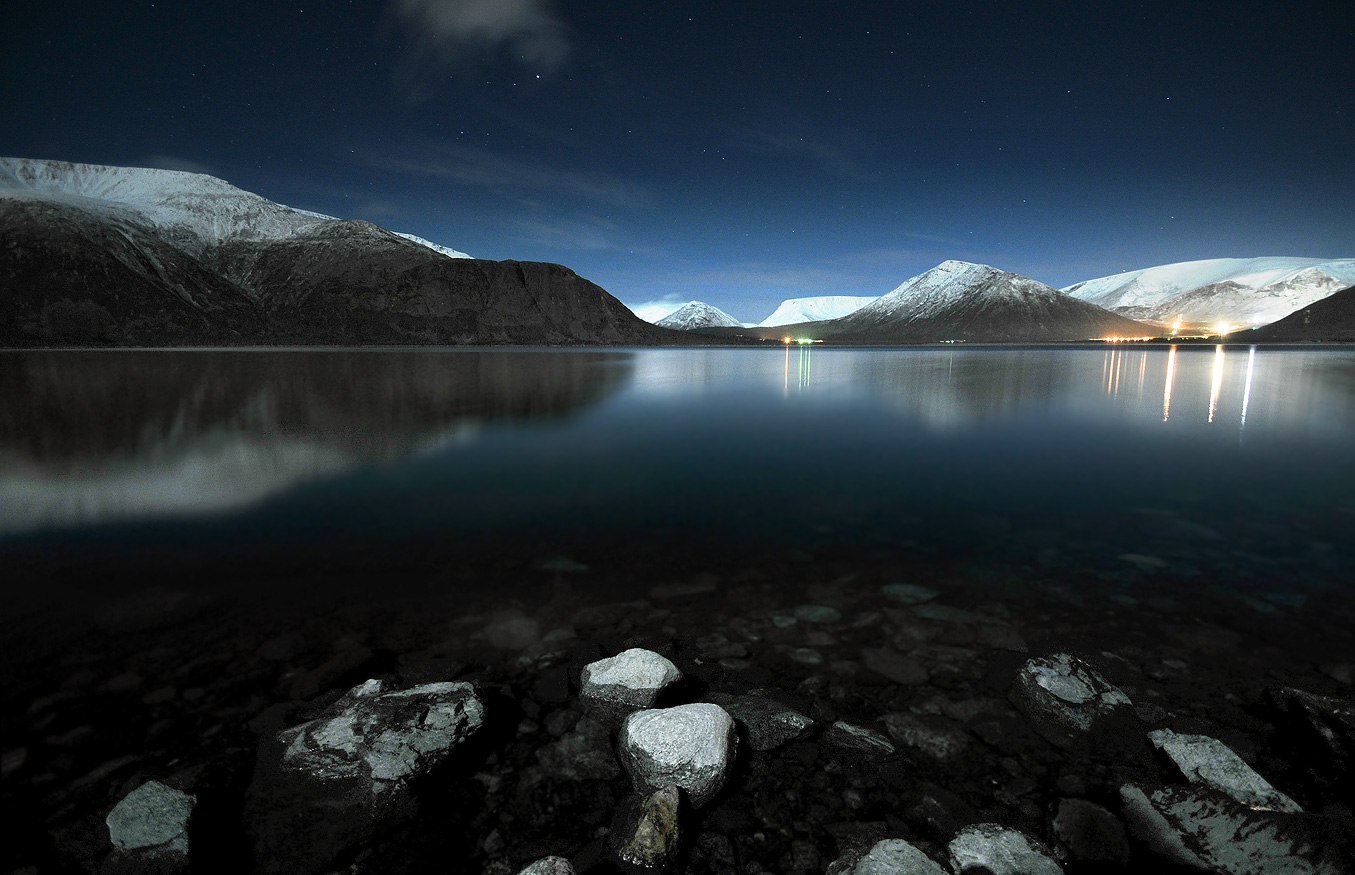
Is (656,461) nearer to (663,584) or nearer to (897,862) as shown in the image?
(663,584)

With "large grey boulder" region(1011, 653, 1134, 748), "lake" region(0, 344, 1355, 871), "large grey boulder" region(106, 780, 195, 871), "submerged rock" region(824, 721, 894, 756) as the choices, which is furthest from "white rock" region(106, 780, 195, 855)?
"large grey boulder" region(1011, 653, 1134, 748)

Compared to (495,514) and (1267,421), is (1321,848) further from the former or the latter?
(1267,421)

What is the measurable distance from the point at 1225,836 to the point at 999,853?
1.63 meters

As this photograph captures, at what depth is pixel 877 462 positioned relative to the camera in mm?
17750

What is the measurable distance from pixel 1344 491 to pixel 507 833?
2000 cm

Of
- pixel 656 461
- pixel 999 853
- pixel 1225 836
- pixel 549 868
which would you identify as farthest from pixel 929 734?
pixel 656 461

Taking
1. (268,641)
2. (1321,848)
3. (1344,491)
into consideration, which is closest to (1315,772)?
(1321,848)

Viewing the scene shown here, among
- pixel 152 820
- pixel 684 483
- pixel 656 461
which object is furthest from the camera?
pixel 656 461

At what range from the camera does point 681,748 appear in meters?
4.95

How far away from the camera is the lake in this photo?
18.1ft

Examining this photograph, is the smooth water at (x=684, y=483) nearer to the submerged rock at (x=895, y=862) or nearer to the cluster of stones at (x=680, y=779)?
the cluster of stones at (x=680, y=779)

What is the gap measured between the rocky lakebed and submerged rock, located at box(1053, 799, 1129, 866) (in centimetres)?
2

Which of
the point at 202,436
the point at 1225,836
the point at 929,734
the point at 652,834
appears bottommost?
the point at 929,734

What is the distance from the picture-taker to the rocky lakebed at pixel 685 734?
A: 4.40 meters
